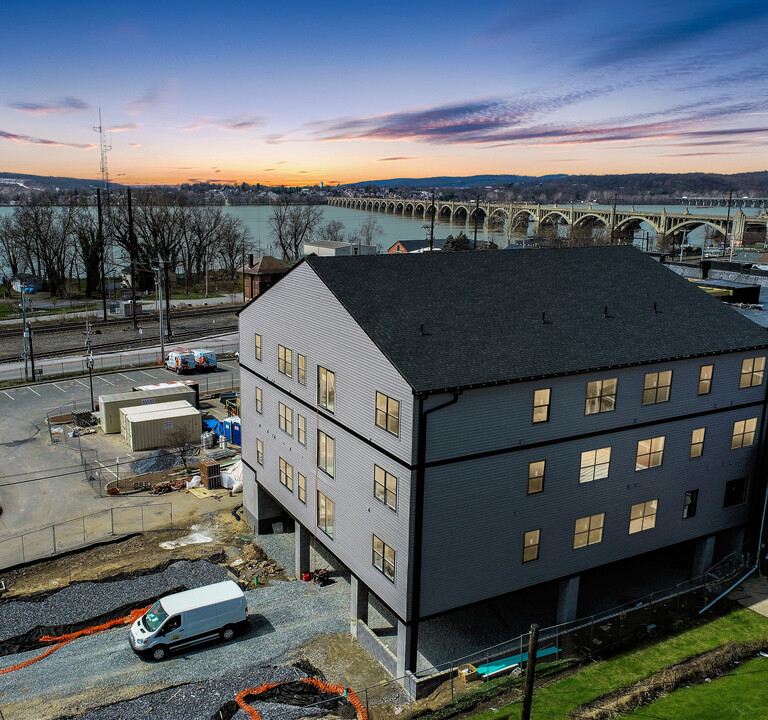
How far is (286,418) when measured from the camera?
101ft

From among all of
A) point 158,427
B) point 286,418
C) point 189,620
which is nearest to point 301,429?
point 286,418

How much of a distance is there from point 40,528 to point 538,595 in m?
25.1

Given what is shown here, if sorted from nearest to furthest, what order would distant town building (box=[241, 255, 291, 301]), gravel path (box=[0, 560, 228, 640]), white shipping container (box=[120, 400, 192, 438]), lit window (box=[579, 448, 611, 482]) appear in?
lit window (box=[579, 448, 611, 482])
gravel path (box=[0, 560, 228, 640])
white shipping container (box=[120, 400, 192, 438])
distant town building (box=[241, 255, 291, 301])

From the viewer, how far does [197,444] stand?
4881cm

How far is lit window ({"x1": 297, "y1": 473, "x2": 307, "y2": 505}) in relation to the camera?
29297 mm

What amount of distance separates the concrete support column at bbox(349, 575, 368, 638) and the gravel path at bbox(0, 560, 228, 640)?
6.80 metres

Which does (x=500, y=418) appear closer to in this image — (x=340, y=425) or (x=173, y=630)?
(x=340, y=425)

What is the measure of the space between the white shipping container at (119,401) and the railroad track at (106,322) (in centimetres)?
3896

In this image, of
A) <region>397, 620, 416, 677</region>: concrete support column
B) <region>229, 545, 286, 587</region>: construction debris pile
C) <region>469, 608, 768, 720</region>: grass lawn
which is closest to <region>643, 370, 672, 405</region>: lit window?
<region>469, 608, 768, 720</region>: grass lawn

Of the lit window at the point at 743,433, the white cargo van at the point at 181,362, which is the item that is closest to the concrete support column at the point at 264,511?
the lit window at the point at 743,433

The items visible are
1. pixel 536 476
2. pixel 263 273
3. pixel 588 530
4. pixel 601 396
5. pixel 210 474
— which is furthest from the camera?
pixel 263 273

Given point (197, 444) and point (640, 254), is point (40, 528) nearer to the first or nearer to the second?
point (197, 444)

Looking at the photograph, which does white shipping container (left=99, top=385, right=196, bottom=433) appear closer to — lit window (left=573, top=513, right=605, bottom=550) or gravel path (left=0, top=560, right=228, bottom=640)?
gravel path (left=0, top=560, right=228, bottom=640)

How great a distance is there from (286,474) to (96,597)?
30.5 feet
